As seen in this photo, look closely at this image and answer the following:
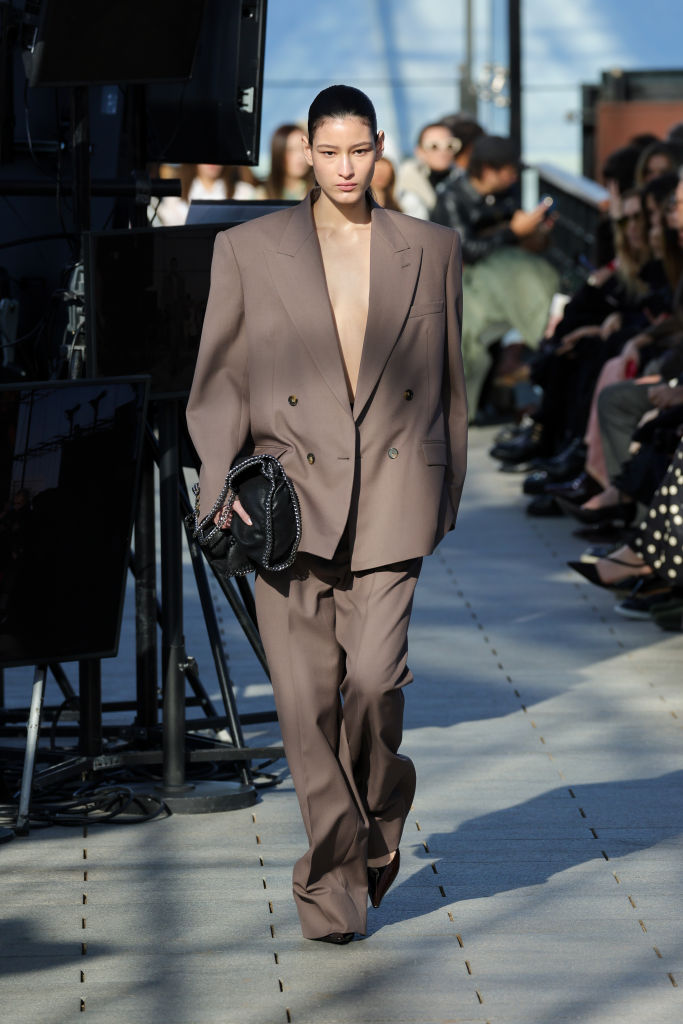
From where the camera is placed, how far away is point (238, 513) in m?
4.61

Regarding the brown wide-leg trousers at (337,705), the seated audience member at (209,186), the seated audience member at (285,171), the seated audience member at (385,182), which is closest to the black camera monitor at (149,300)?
the brown wide-leg trousers at (337,705)

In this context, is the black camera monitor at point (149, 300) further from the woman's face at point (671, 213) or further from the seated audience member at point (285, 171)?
the seated audience member at point (285, 171)

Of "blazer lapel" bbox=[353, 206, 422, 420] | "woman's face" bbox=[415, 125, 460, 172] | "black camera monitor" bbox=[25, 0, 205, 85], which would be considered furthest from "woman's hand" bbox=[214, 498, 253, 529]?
"woman's face" bbox=[415, 125, 460, 172]

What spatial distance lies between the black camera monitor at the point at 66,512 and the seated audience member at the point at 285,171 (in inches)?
354

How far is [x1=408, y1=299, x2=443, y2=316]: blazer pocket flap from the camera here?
15.2 feet

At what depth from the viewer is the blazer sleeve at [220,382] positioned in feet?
15.3

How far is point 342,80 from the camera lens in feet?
82.6

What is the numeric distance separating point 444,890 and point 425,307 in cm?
148

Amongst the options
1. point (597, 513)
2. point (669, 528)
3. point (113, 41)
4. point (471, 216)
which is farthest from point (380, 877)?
point (471, 216)

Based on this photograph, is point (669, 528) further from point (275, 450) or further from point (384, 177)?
point (384, 177)

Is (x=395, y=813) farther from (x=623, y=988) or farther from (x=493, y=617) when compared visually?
(x=493, y=617)

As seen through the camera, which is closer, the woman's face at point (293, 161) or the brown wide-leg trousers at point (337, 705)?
the brown wide-leg trousers at point (337, 705)

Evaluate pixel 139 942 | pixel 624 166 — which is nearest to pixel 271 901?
pixel 139 942

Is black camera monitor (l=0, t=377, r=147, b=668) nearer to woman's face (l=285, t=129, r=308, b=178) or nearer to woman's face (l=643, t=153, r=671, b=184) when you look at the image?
woman's face (l=643, t=153, r=671, b=184)
